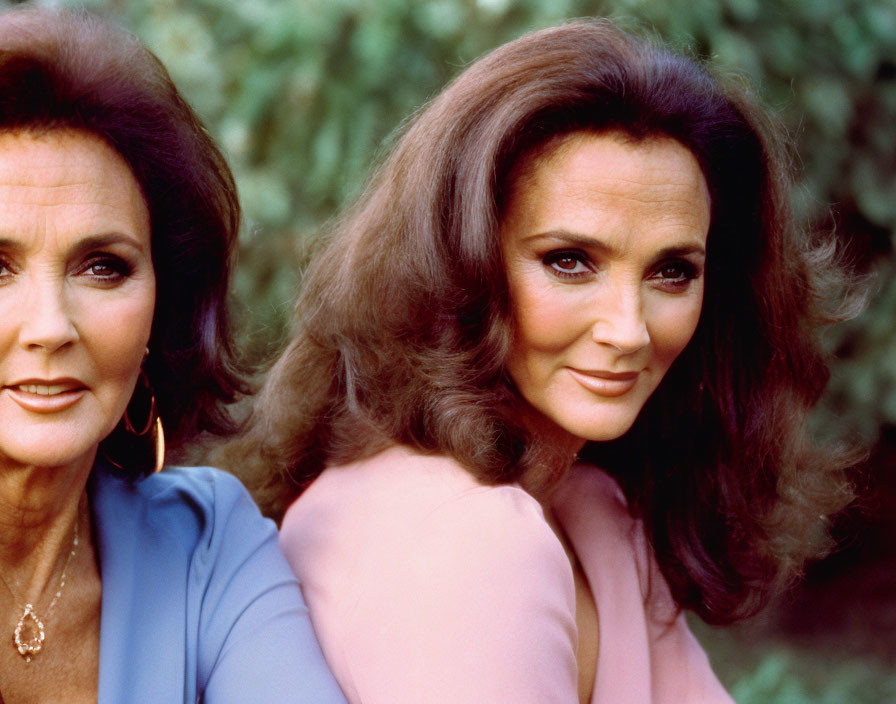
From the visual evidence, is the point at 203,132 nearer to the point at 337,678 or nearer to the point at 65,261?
the point at 65,261

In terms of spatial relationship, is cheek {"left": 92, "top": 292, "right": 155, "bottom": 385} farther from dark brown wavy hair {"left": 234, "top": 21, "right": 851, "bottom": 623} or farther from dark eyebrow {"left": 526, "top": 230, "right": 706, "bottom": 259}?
dark eyebrow {"left": 526, "top": 230, "right": 706, "bottom": 259}

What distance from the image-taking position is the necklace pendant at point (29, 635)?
2059 millimetres

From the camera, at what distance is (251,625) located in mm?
2133

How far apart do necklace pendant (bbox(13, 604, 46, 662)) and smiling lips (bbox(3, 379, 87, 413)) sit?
41 centimetres

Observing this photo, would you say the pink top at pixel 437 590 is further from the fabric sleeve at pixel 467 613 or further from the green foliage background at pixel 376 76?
the green foliage background at pixel 376 76

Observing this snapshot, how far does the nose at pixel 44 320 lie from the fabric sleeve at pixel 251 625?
1.79 feet

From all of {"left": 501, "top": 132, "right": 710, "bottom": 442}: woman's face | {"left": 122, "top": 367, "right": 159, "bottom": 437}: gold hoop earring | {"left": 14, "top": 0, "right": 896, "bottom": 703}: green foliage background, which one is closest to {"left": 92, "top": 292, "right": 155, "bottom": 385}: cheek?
{"left": 122, "top": 367, "right": 159, "bottom": 437}: gold hoop earring

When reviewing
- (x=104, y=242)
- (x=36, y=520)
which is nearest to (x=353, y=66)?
(x=104, y=242)

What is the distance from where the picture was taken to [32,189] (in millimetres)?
1892

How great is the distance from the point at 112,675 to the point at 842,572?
15.1ft

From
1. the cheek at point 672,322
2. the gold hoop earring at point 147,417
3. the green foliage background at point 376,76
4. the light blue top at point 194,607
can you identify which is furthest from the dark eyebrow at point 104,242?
the green foliage background at point 376,76

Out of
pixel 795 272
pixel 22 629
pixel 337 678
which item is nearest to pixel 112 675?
pixel 22 629

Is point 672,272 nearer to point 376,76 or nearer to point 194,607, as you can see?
point 194,607

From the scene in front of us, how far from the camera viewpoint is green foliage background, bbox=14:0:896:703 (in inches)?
144
